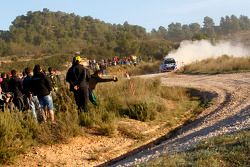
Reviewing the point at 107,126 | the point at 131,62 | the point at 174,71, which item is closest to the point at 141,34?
the point at 131,62

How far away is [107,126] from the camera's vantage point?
14.0 metres

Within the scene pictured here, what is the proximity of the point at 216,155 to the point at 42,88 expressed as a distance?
6.67m

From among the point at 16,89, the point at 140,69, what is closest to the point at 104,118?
the point at 16,89

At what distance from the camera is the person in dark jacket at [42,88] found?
43.9ft

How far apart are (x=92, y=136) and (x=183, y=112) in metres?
5.40

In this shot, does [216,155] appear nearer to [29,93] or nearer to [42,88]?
[42,88]

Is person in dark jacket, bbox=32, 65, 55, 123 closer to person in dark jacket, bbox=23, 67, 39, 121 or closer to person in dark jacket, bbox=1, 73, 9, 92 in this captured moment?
person in dark jacket, bbox=23, 67, 39, 121

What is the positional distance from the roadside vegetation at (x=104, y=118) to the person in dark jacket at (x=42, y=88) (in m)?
0.47

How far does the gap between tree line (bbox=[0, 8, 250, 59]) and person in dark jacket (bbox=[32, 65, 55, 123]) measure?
57252 millimetres

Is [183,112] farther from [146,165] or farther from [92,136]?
[146,165]

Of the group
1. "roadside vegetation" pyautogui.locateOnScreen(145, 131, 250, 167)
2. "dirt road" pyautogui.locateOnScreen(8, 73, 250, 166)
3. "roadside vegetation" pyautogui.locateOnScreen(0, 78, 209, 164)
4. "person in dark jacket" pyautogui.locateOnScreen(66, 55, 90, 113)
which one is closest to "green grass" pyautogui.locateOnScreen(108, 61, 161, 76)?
"roadside vegetation" pyautogui.locateOnScreen(0, 78, 209, 164)

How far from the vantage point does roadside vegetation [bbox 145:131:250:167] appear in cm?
754

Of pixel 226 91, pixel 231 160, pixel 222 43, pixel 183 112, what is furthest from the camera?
pixel 222 43

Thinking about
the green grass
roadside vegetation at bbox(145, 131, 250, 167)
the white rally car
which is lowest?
the green grass
